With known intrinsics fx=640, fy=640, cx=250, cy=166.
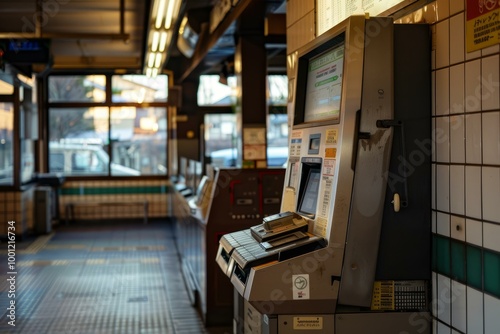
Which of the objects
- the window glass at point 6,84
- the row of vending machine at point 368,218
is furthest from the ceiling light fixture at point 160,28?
the row of vending machine at point 368,218

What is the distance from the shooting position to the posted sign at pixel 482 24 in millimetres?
2021

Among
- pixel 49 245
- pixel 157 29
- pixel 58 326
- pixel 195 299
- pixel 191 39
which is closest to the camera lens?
pixel 58 326

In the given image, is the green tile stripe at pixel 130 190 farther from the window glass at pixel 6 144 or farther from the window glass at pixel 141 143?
the window glass at pixel 6 144

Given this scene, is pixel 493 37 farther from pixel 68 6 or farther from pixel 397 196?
pixel 68 6

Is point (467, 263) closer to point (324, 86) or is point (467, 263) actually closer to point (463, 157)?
point (463, 157)

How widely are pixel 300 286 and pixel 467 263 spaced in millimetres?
641

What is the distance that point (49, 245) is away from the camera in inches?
383

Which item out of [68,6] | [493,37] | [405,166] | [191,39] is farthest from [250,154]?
[493,37]

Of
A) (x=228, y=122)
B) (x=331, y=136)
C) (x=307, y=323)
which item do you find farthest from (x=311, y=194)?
(x=228, y=122)

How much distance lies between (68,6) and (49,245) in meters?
3.79

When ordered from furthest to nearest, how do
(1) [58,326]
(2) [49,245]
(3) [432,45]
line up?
(2) [49,245] < (1) [58,326] < (3) [432,45]

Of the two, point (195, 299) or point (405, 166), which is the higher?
point (405, 166)

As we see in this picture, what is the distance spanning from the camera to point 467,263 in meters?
2.25

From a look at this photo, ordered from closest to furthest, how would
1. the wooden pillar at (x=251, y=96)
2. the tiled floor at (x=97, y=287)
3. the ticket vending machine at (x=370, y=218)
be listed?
1. the ticket vending machine at (x=370, y=218)
2. the tiled floor at (x=97, y=287)
3. the wooden pillar at (x=251, y=96)
